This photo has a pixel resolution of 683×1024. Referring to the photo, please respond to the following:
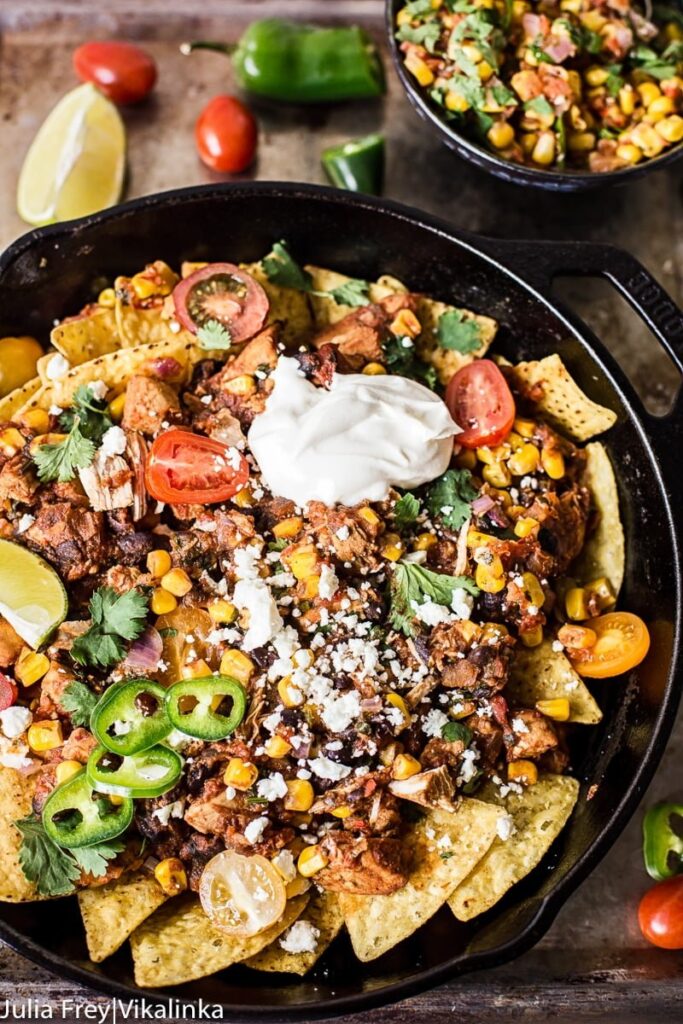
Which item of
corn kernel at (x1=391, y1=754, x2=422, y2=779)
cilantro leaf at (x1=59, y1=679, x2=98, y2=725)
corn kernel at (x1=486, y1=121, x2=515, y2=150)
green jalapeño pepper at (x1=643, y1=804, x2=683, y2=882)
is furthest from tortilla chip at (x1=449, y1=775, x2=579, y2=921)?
corn kernel at (x1=486, y1=121, x2=515, y2=150)

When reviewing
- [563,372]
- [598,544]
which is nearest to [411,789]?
[598,544]

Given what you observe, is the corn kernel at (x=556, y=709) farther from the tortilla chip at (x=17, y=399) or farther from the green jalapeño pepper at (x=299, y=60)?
the green jalapeño pepper at (x=299, y=60)

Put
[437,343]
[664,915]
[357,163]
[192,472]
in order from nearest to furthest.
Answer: [192,472], [664,915], [437,343], [357,163]

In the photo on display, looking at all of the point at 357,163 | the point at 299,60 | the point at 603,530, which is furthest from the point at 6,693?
the point at 299,60

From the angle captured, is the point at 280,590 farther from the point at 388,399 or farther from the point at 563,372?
the point at 563,372

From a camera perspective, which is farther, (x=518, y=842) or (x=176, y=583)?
(x=518, y=842)

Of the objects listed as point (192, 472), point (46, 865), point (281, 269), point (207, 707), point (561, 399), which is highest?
point (281, 269)

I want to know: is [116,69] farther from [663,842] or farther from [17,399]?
[663,842]
